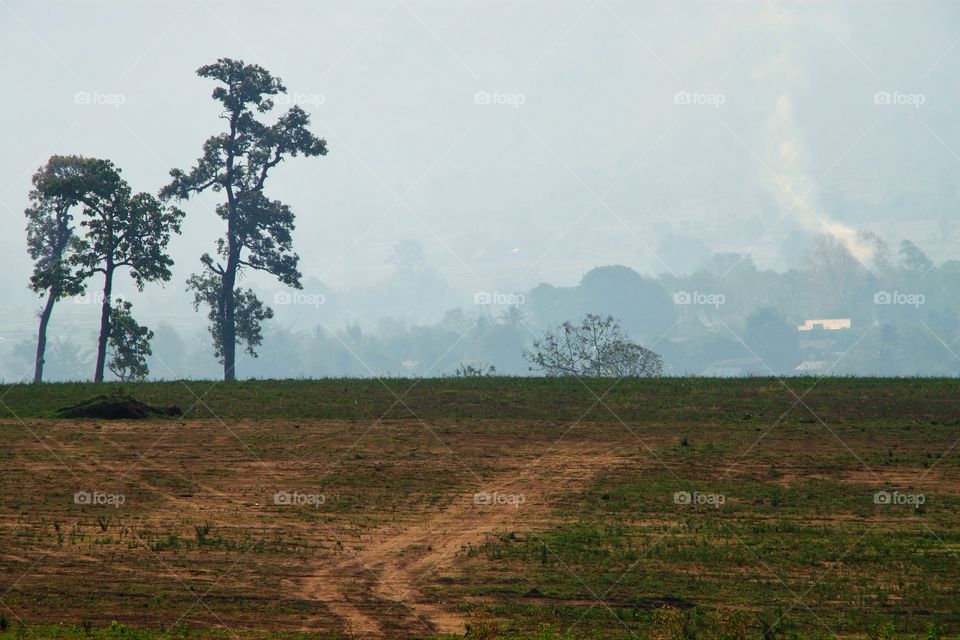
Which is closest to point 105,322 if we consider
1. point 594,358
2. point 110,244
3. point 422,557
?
point 110,244

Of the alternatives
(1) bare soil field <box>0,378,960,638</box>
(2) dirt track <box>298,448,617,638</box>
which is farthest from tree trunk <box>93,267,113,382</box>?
(2) dirt track <box>298,448,617,638</box>

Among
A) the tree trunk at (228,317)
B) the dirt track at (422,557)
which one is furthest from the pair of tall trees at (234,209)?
the dirt track at (422,557)

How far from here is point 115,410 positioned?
125 ft

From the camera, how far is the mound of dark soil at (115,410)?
37.9 m

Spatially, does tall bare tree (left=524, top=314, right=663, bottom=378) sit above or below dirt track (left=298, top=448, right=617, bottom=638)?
above

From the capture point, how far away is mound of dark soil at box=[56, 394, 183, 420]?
37906 mm

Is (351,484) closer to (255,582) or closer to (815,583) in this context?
(255,582)

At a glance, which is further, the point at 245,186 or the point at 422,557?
the point at 245,186

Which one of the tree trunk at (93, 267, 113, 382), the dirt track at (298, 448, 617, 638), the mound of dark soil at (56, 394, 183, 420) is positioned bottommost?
the dirt track at (298, 448, 617, 638)

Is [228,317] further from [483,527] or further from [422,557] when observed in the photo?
[422,557]

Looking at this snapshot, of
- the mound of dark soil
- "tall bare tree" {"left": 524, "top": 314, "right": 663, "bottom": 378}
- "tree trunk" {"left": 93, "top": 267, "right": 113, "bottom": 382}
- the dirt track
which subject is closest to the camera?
the dirt track

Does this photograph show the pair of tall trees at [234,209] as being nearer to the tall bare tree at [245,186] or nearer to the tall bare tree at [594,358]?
the tall bare tree at [245,186]

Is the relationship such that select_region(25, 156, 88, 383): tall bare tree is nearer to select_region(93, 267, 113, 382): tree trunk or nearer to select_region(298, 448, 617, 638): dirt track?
select_region(93, 267, 113, 382): tree trunk

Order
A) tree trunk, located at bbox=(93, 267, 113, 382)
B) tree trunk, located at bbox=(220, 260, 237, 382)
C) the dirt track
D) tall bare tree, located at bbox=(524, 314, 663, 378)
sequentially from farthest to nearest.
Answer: tall bare tree, located at bbox=(524, 314, 663, 378) < tree trunk, located at bbox=(220, 260, 237, 382) < tree trunk, located at bbox=(93, 267, 113, 382) < the dirt track
